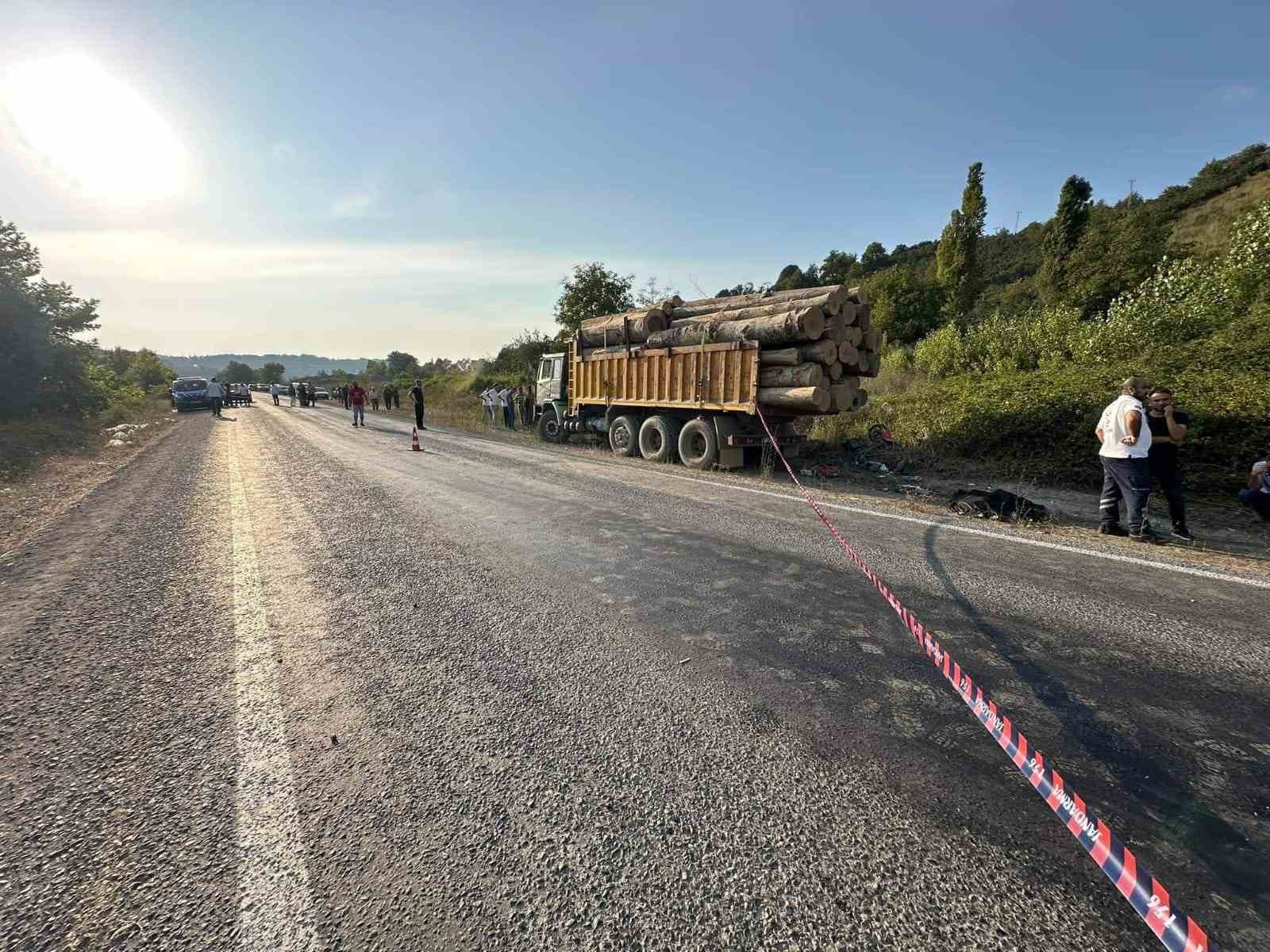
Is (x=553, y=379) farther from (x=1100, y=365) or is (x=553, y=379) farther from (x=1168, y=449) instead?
(x=1168, y=449)

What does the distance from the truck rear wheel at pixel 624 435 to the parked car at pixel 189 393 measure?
994 inches

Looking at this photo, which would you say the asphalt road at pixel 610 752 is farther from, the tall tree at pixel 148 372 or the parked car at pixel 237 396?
the tall tree at pixel 148 372

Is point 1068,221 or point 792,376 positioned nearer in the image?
point 792,376

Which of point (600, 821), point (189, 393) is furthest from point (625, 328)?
point (189, 393)

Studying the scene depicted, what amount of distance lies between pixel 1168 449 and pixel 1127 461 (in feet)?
2.38

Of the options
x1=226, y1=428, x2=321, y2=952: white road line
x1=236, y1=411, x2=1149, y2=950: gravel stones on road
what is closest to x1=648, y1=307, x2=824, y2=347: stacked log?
x1=236, y1=411, x2=1149, y2=950: gravel stones on road

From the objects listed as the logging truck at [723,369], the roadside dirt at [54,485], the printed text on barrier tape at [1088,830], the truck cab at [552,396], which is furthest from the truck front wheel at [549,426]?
the printed text on barrier tape at [1088,830]

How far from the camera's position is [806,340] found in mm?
8984

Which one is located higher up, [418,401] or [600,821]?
[418,401]

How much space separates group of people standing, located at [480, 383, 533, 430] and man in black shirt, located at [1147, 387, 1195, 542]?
1587cm

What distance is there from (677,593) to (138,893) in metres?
2.75

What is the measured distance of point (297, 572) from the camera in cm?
414

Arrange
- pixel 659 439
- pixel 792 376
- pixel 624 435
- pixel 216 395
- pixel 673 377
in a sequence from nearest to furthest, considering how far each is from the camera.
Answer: pixel 792 376 → pixel 673 377 → pixel 659 439 → pixel 624 435 → pixel 216 395

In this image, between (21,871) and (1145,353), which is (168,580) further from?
(1145,353)
